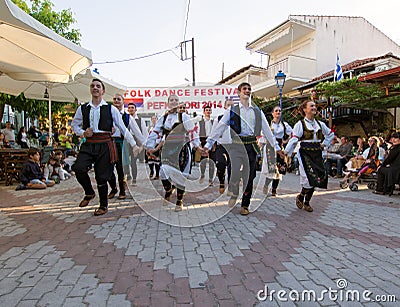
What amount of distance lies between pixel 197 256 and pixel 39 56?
6.11 meters

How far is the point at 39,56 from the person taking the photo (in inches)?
264

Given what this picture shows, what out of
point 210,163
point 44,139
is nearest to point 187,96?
point 44,139

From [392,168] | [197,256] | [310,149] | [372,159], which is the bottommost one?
[197,256]

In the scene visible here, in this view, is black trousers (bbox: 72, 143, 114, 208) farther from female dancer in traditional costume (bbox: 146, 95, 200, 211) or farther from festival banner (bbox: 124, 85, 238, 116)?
festival banner (bbox: 124, 85, 238, 116)

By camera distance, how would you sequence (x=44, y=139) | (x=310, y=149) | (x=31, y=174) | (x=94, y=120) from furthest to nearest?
(x=44, y=139) < (x=31, y=174) < (x=310, y=149) < (x=94, y=120)

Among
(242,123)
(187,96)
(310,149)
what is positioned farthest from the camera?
(187,96)

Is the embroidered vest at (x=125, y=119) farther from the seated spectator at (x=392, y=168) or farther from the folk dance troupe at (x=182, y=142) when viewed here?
the seated spectator at (x=392, y=168)

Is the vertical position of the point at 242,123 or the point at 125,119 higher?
the point at 125,119

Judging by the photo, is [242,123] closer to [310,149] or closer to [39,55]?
[310,149]

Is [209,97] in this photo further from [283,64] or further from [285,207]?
[285,207]

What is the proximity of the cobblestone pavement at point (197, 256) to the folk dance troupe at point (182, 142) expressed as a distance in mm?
450

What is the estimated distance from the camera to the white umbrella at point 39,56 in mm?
5684

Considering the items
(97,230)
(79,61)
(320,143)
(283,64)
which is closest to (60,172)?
(79,61)

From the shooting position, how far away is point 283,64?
64.6 feet
